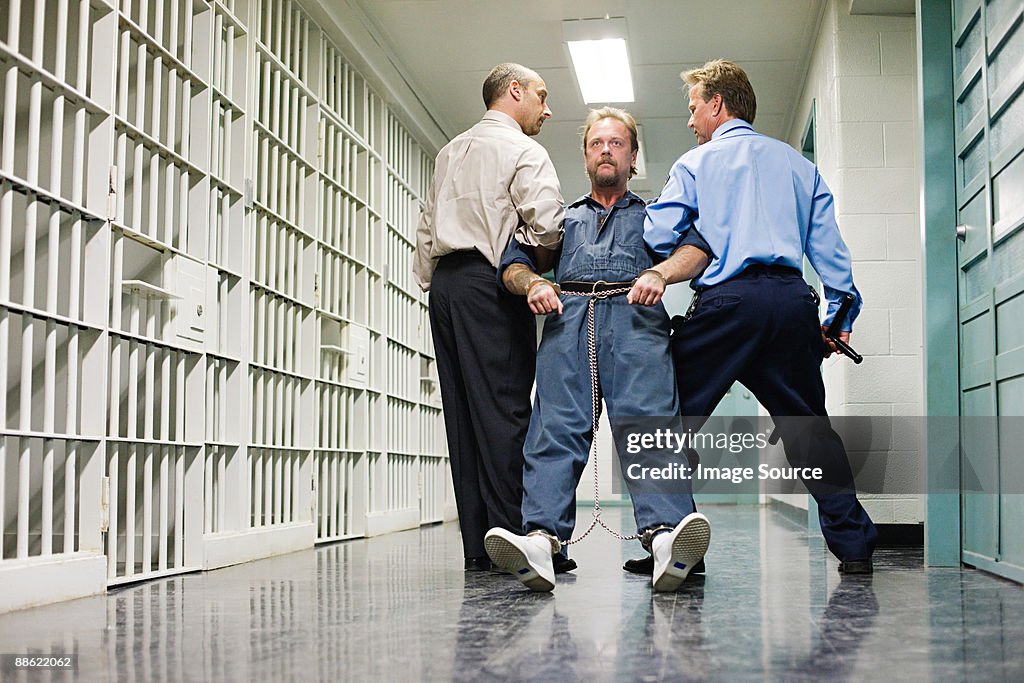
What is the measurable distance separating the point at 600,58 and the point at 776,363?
3.53 m

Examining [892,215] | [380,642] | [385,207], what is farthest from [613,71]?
[380,642]

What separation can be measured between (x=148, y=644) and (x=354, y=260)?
151 inches

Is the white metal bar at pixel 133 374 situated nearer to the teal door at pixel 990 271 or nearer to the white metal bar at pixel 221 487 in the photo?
the white metal bar at pixel 221 487

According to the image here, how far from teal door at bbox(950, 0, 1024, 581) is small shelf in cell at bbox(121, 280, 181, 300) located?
2.45m

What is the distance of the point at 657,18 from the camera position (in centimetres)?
558

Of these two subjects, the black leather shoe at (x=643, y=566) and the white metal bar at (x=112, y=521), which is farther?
the black leather shoe at (x=643, y=566)

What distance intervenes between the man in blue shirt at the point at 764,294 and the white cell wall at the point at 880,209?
1.57 m

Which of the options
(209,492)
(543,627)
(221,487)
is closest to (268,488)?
(221,487)

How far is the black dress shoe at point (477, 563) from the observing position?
10.6 ft

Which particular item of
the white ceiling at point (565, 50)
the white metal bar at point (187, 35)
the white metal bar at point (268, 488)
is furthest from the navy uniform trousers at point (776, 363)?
the white ceiling at point (565, 50)

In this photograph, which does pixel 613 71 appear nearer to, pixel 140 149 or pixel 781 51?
pixel 781 51

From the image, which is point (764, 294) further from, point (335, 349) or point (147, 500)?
point (335, 349)

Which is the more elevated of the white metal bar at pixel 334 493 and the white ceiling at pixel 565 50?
the white ceiling at pixel 565 50

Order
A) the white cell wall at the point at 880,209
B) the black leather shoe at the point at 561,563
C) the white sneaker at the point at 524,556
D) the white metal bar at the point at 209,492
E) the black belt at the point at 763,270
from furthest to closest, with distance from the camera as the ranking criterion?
1. the white cell wall at the point at 880,209
2. the white metal bar at the point at 209,492
3. the black leather shoe at the point at 561,563
4. the black belt at the point at 763,270
5. the white sneaker at the point at 524,556
